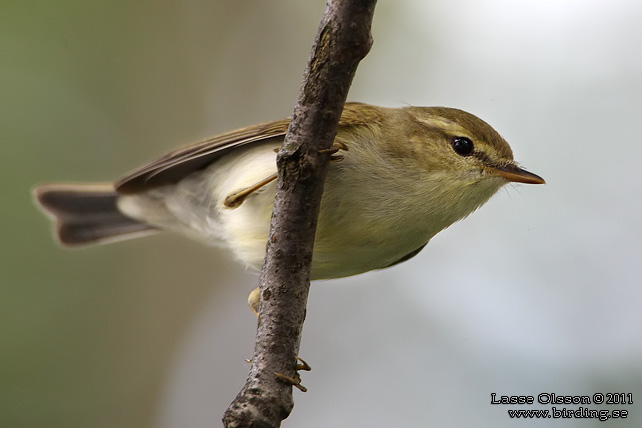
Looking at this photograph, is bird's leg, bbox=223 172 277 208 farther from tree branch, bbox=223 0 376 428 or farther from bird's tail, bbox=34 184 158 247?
bird's tail, bbox=34 184 158 247

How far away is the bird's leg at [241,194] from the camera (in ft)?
9.37

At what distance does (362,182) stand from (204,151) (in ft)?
A: 3.16

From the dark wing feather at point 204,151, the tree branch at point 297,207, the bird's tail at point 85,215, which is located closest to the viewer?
the tree branch at point 297,207

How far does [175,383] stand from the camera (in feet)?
16.9

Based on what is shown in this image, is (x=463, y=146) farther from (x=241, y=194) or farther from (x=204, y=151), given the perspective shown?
(x=204, y=151)

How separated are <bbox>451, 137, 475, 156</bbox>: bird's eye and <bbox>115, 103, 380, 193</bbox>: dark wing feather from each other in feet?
1.40

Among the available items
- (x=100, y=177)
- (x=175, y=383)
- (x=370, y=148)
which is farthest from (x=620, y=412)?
(x=100, y=177)

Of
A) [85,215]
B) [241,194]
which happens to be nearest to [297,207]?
[241,194]

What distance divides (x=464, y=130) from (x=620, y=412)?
6.15ft

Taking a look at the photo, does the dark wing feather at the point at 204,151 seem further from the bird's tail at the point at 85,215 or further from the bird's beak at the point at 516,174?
the bird's beak at the point at 516,174

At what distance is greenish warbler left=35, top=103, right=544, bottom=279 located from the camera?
2.79 metres

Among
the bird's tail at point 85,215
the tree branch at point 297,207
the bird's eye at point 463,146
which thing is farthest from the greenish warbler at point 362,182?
the bird's tail at point 85,215

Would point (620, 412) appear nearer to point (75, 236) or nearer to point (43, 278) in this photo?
point (75, 236)

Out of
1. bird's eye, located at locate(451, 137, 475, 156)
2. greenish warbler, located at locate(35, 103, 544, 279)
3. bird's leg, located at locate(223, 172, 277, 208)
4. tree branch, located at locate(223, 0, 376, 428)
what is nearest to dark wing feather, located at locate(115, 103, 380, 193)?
greenish warbler, located at locate(35, 103, 544, 279)
